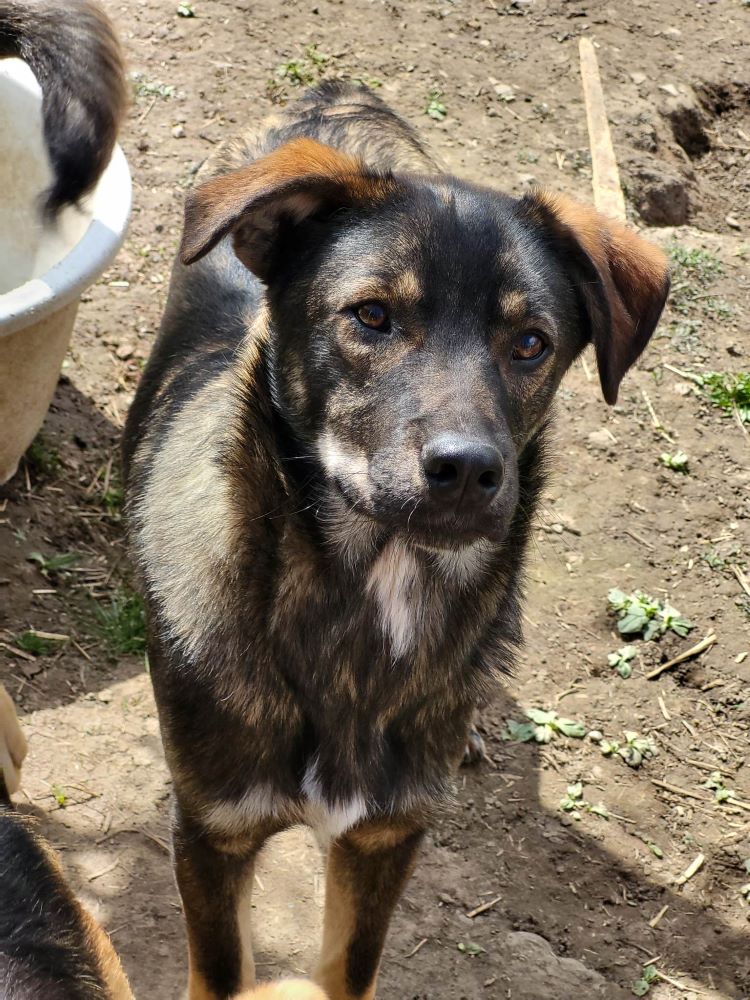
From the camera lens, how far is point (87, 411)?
17.9 ft

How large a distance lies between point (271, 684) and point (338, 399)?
31.1 inches

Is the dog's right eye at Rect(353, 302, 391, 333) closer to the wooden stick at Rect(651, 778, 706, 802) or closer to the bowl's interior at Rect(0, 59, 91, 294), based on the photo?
the bowl's interior at Rect(0, 59, 91, 294)

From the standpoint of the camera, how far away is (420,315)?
2.90 m

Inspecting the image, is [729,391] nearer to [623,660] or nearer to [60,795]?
[623,660]

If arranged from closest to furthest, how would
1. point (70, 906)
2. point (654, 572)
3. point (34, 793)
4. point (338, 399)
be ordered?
point (70, 906), point (338, 399), point (34, 793), point (654, 572)

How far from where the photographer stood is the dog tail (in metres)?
3.92

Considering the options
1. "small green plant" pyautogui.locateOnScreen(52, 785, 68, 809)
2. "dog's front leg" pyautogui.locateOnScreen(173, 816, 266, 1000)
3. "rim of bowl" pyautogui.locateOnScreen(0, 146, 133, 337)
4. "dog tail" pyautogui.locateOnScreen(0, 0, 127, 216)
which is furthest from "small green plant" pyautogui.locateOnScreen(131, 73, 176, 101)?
"dog's front leg" pyautogui.locateOnScreen(173, 816, 266, 1000)

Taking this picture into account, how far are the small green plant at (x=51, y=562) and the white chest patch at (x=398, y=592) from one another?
2.07m

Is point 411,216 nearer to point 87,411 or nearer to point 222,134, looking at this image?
point 87,411

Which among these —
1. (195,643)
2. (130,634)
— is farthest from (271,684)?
(130,634)

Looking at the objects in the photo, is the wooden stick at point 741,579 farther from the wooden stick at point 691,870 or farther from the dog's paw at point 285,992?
the dog's paw at point 285,992

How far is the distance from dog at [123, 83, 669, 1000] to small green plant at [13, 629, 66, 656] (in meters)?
1.19

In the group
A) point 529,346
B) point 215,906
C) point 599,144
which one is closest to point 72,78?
point 529,346

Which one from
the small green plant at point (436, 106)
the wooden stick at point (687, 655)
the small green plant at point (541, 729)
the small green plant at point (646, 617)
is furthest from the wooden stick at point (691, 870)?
the small green plant at point (436, 106)
